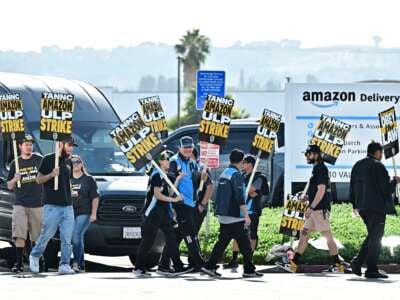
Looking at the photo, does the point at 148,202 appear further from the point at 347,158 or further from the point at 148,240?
the point at 347,158

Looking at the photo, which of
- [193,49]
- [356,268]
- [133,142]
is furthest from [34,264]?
[193,49]

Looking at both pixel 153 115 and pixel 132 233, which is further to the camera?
pixel 153 115

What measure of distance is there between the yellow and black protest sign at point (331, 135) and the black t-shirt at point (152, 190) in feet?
9.83

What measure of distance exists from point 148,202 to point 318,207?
235cm

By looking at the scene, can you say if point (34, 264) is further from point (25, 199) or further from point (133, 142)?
point (133, 142)

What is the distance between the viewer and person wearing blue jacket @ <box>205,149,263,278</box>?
16812 mm

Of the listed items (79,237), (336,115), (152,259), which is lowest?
(152,259)

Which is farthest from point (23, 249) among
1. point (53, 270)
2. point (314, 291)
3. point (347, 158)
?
point (347, 158)

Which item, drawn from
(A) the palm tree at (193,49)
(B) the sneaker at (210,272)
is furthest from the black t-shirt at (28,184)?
(A) the palm tree at (193,49)

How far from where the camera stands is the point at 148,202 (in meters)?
17.2

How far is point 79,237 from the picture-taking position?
1775cm

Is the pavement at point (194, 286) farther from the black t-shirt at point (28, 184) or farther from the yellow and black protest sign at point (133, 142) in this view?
the yellow and black protest sign at point (133, 142)

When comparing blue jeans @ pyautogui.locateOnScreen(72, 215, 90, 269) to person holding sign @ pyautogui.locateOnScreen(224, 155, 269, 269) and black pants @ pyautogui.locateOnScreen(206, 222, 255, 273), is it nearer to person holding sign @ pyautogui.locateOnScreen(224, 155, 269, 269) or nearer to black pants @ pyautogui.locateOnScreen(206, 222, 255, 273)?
black pants @ pyautogui.locateOnScreen(206, 222, 255, 273)

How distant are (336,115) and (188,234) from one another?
619cm
